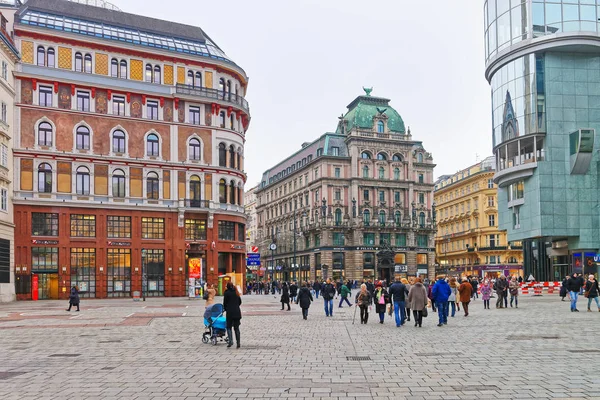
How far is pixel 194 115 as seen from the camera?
57.3 meters

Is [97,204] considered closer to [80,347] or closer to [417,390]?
[80,347]

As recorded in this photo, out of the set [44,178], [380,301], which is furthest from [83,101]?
[380,301]

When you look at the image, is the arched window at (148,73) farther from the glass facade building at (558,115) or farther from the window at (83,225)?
the glass facade building at (558,115)

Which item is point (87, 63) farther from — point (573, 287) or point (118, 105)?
point (573, 287)

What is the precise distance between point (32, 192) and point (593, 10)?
50713mm

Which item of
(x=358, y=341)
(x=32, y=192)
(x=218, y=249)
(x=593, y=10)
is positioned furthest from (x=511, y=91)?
(x=358, y=341)

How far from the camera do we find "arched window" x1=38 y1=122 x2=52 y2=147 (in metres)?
51.0

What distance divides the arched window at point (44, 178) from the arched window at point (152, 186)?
310 inches

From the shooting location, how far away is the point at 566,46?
188ft

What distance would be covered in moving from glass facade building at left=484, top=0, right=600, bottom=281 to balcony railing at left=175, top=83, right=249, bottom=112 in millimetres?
25428

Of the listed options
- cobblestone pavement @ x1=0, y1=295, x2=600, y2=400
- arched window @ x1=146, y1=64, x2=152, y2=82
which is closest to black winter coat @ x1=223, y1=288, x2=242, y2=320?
cobblestone pavement @ x1=0, y1=295, x2=600, y2=400

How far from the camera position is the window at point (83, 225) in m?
51.8

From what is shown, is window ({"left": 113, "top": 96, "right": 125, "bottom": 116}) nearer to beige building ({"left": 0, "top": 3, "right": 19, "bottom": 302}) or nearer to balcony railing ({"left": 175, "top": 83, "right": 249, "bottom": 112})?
balcony railing ({"left": 175, "top": 83, "right": 249, "bottom": 112})

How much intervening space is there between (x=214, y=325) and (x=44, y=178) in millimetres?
37898
